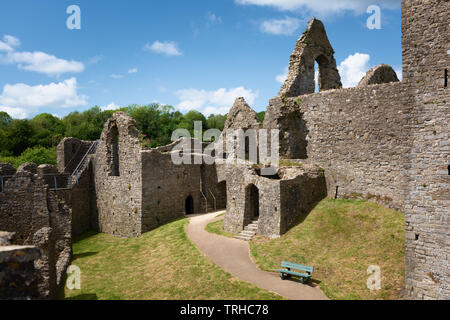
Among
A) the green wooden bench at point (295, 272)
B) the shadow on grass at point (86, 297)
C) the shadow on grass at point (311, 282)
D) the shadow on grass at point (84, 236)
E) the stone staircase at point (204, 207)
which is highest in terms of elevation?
the stone staircase at point (204, 207)

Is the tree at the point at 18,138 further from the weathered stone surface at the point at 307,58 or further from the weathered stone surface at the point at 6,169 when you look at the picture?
the weathered stone surface at the point at 307,58

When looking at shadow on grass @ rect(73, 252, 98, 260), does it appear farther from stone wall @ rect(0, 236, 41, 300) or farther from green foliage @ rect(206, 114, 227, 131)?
green foliage @ rect(206, 114, 227, 131)

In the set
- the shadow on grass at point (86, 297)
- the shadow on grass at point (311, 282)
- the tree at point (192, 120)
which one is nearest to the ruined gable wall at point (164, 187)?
the shadow on grass at point (86, 297)

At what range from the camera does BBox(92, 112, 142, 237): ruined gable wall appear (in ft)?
68.2

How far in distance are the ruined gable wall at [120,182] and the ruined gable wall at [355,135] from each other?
29.1 ft

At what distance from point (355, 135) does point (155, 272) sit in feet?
37.5

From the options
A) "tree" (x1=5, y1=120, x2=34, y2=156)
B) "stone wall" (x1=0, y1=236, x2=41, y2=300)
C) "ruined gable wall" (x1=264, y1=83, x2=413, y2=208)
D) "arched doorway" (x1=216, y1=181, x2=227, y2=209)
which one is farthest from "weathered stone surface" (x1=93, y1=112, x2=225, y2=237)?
"tree" (x1=5, y1=120, x2=34, y2=156)

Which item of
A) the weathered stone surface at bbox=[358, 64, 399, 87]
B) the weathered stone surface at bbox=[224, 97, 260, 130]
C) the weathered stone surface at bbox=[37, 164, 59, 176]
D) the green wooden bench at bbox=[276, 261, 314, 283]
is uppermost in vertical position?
the weathered stone surface at bbox=[358, 64, 399, 87]

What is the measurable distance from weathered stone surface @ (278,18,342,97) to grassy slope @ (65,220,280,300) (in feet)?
35.7

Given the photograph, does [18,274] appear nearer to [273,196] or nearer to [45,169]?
[273,196]

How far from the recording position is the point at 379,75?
20.7 meters

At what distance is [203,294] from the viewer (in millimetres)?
11688

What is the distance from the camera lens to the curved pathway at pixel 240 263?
1126cm
